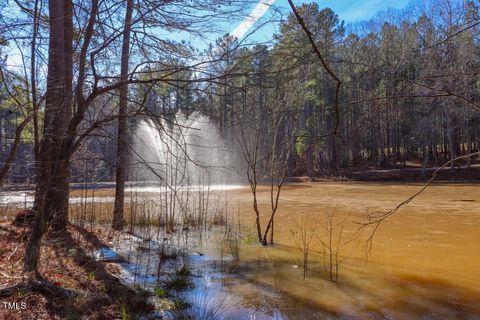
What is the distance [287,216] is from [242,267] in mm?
5638

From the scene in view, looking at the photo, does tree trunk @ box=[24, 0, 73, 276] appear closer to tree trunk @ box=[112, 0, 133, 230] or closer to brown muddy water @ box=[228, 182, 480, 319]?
tree trunk @ box=[112, 0, 133, 230]

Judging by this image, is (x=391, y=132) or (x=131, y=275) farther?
(x=391, y=132)

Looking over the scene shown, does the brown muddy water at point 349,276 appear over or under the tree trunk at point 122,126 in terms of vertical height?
under

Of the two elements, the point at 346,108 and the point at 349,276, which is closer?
the point at 349,276

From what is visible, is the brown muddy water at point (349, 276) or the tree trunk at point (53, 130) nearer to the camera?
the tree trunk at point (53, 130)

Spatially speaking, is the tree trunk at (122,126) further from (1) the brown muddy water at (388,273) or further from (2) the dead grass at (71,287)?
(1) the brown muddy water at (388,273)

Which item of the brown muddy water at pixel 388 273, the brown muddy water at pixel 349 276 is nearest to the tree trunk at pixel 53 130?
the brown muddy water at pixel 349 276

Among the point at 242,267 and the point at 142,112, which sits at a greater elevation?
the point at 142,112

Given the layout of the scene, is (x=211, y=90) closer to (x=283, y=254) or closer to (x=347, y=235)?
(x=283, y=254)

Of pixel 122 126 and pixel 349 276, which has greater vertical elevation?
pixel 122 126

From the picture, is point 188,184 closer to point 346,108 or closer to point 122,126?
point 122,126

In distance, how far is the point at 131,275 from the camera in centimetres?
482

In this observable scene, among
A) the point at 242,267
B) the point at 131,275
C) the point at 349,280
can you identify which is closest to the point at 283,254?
the point at 242,267

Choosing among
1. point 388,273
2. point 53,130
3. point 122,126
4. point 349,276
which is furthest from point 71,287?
point 388,273
